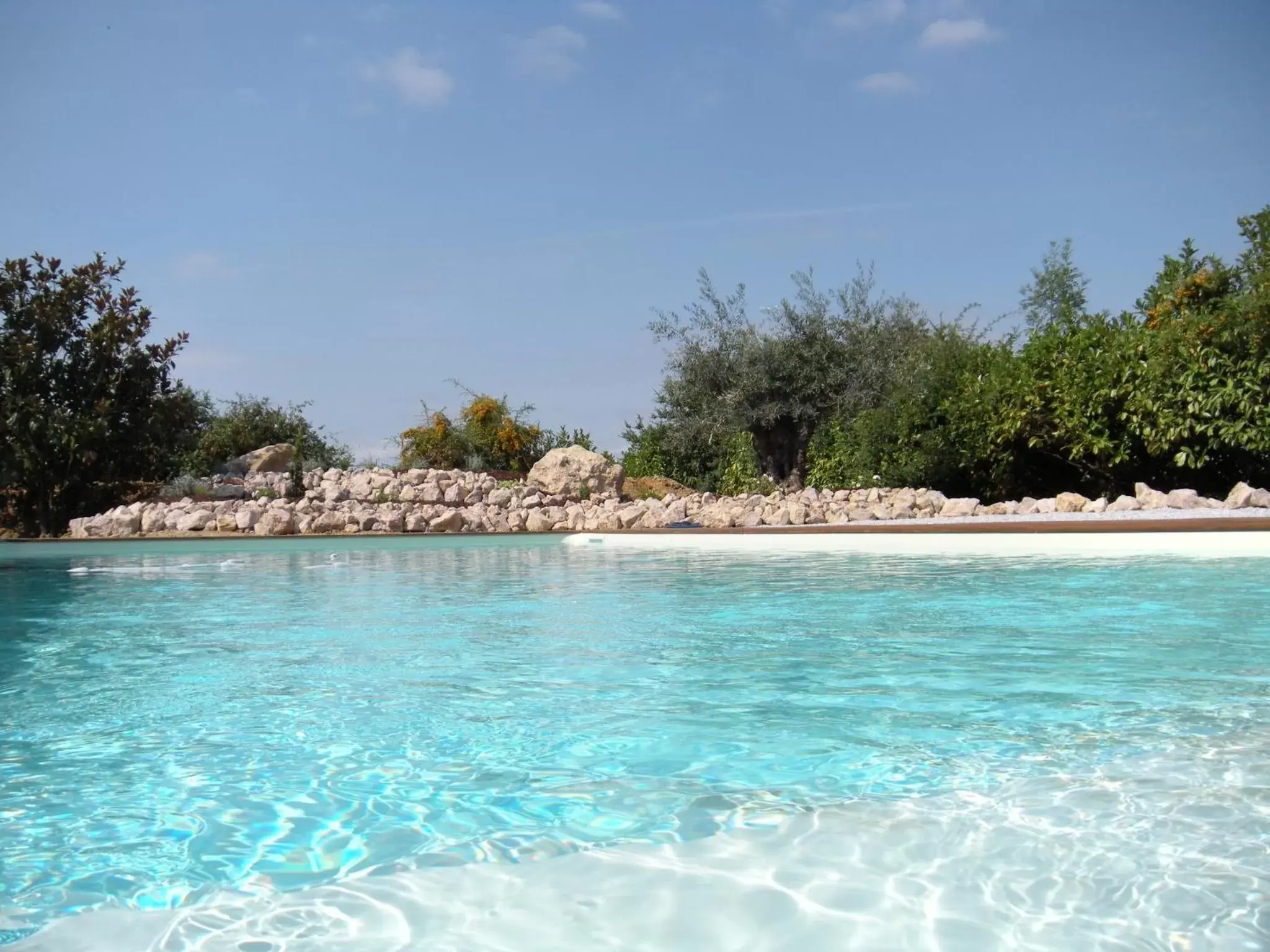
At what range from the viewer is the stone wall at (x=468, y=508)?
1390 centimetres

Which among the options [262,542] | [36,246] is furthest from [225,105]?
[262,542]

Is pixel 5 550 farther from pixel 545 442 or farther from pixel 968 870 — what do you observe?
pixel 968 870

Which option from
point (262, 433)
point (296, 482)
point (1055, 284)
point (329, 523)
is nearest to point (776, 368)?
point (329, 523)

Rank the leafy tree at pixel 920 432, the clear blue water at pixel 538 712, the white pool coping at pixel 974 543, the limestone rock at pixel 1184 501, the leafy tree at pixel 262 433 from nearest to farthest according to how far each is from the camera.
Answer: the clear blue water at pixel 538 712 < the white pool coping at pixel 974 543 < the limestone rock at pixel 1184 501 < the leafy tree at pixel 920 432 < the leafy tree at pixel 262 433

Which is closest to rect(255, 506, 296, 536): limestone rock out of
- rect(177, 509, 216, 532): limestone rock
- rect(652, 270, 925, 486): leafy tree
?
rect(177, 509, 216, 532): limestone rock

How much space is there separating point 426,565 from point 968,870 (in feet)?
28.6

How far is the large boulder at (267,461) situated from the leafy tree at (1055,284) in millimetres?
23559

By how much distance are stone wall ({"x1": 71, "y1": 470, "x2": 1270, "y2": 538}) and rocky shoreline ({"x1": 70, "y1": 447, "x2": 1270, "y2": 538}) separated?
21 millimetres

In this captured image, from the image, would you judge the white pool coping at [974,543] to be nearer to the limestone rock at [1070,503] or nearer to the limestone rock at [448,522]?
the limestone rock at [1070,503]

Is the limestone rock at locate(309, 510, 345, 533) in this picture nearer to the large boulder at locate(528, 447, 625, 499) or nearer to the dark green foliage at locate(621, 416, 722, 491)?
the large boulder at locate(528, 447, 625, 499)

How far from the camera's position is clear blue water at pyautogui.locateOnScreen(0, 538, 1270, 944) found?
93.0 inches

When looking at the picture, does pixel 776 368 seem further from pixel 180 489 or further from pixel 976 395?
pixel 180 489

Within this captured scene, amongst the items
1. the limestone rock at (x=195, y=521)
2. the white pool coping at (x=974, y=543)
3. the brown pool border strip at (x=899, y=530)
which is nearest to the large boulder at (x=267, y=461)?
the brown pool border strip at (x=899, y=530)

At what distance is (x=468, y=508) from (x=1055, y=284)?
23.6 metres
